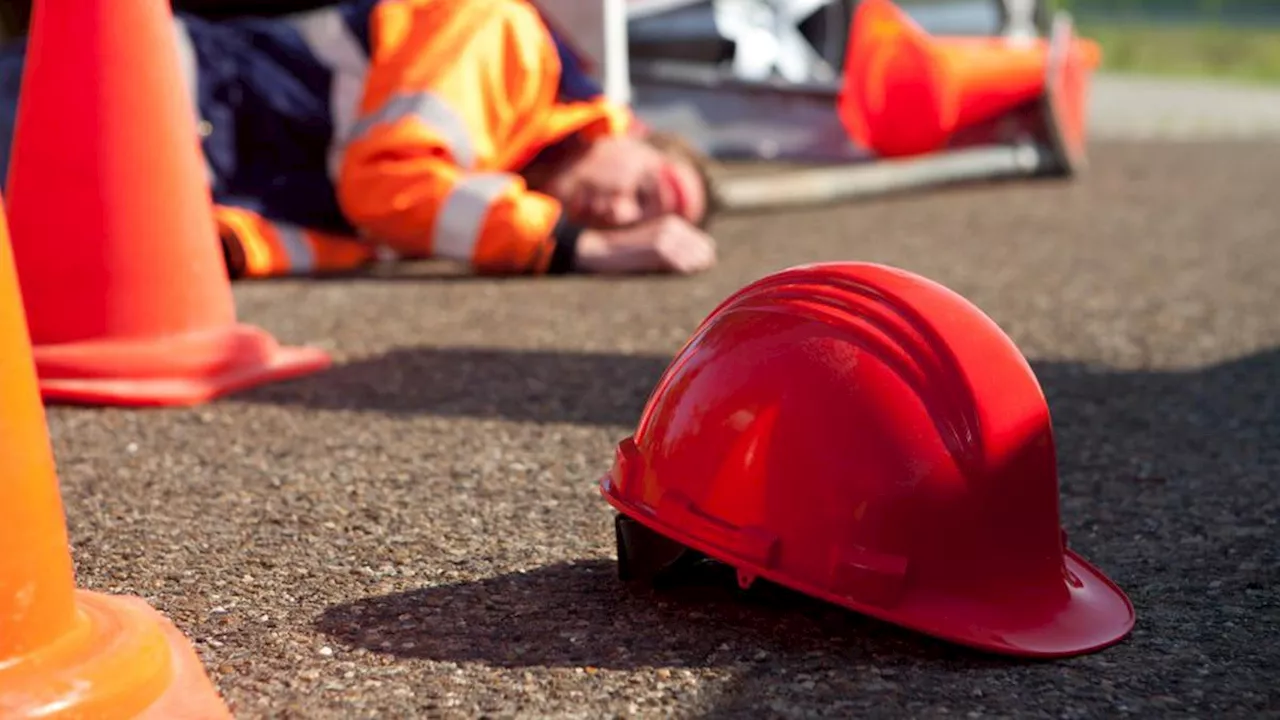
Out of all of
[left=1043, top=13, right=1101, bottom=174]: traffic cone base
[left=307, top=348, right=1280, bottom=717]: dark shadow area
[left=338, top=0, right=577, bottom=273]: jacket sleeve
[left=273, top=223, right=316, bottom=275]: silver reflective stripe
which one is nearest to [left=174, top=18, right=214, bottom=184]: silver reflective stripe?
[left=273, top=223, right=316, bottom=275]: silver reflective stripe

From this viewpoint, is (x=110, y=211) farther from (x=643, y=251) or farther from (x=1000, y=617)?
(x=1000, y=617)

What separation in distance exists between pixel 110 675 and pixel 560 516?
0.96 meters

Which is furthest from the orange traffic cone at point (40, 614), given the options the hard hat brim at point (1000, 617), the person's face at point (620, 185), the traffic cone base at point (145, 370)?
the person's face at point (620, 185)

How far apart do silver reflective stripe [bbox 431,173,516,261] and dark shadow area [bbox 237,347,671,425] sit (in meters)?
0.78

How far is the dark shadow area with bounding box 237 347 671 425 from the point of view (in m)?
3.40

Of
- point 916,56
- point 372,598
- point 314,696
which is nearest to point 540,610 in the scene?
point 372,598

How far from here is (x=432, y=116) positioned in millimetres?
4516

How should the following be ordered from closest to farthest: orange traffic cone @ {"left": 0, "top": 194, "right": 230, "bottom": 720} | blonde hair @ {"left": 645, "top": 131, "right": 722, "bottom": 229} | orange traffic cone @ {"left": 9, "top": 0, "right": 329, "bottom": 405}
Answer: orange traffic cone @ {"left": 0, "top": 194, "right": 230, "bottom": 720} < orange traffic cone @ {"left": 9, "top": 0, "right": 329, "bottom": 405} < blonde hair @ {"left": 645, "top": 131, "right": 722, "bottom": 229}

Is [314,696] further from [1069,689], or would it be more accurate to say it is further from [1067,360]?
[1067,360]

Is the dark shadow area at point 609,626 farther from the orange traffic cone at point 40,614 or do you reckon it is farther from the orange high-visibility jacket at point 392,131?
the orange high-visibility jacket at point 392,131

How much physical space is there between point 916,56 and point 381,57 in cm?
289

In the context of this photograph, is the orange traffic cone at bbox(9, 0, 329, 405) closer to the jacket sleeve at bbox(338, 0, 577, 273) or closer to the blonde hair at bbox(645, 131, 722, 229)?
the jacket sleeve at bbox(338, 0, 577, 273)

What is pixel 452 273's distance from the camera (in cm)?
487

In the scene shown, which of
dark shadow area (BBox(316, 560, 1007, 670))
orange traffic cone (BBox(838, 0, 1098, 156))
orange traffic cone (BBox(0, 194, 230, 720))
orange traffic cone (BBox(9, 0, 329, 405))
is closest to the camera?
orange traffic cone (BBox(0, 194, 230, 720))
